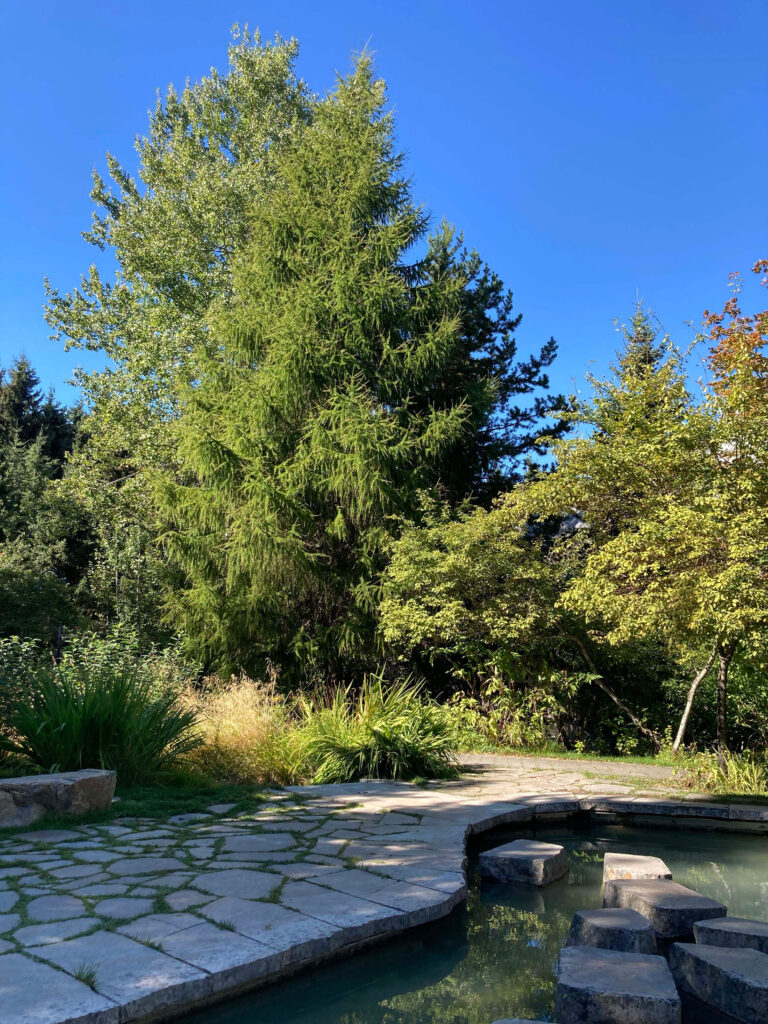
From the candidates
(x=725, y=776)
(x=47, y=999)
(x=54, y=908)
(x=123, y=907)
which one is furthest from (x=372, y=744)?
(x=47, y=999)

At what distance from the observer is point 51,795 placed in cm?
452

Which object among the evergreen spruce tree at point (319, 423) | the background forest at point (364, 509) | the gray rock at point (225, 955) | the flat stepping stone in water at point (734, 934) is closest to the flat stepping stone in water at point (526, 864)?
the flat stepping stone in water at point (734, 934)

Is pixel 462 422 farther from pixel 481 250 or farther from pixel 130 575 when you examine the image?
pixel 130 575

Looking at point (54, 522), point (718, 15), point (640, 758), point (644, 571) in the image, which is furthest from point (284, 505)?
point (54, 522)

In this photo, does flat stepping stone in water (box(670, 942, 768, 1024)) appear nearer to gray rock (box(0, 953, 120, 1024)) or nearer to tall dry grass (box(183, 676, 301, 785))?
gray rock (box(0, 953, 120, 1024))

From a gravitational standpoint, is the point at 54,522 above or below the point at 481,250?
below

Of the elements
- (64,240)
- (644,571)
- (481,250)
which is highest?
(64,240)

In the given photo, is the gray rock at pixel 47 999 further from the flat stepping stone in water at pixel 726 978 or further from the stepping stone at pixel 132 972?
the flat stepping stone in water at pixel 726 978

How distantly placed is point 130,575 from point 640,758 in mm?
11234

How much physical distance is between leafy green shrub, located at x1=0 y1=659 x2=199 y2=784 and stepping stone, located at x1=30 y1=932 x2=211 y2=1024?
3057 mm

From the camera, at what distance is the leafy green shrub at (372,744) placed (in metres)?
6.43

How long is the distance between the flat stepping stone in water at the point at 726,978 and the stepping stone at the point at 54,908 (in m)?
2.55

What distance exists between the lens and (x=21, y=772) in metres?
5.23

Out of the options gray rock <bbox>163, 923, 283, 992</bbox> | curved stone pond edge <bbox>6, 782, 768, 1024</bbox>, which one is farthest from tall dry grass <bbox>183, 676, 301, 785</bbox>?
gray rock <bbox>163, 923, 283, 992</bbox>
